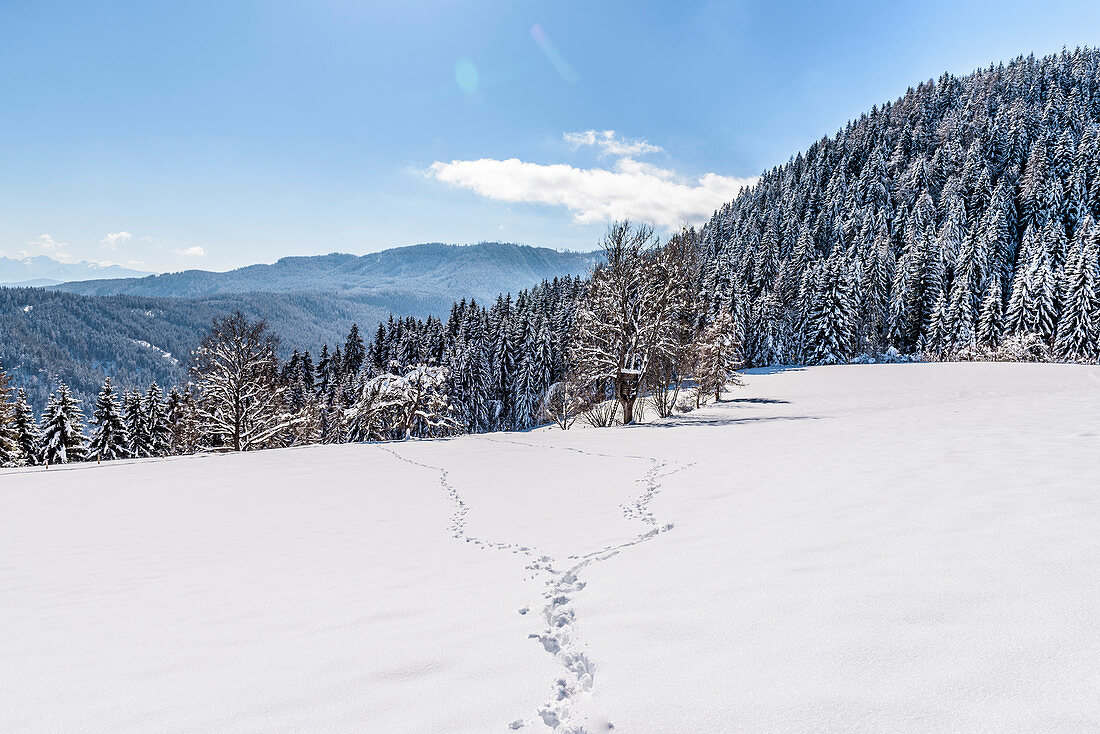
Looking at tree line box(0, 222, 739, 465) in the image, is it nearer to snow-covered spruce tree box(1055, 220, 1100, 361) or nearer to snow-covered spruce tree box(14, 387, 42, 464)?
snow-covered spruce tree box(14, 387, 42, 464)

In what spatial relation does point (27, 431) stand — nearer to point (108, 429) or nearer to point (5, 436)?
point (108, 429)

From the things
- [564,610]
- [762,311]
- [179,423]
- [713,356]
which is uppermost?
[762,311]

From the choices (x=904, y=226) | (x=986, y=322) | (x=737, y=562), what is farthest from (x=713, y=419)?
(x=904, y=226)

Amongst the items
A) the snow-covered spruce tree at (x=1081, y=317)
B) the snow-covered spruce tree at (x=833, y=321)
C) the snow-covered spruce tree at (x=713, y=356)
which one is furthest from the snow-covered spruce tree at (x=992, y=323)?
the snow-covered spruce tree at (x=713, y=356)

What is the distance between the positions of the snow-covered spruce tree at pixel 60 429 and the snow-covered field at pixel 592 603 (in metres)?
35.8

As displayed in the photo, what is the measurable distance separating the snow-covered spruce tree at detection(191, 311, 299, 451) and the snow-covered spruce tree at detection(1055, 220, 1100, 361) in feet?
227

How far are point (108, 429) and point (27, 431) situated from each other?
19.7ft

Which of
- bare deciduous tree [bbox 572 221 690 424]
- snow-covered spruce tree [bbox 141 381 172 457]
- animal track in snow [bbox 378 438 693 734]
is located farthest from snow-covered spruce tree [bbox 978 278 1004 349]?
snow-covered spruce tree [bbox 141 381 172 457]

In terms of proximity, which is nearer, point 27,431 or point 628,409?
point 628,409

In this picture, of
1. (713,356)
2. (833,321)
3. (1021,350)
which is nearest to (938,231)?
(833,321)

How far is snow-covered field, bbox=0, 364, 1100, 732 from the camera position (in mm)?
2486

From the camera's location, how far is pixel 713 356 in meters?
29.9

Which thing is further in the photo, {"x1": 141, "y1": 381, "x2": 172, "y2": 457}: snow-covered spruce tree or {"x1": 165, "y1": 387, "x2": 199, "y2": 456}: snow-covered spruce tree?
{"x1": 141, "y1": 381, "x2": 172, "y2": 457}: snow-covered spruce tree

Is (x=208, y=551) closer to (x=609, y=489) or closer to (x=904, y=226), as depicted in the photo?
(x=609, y=489)
